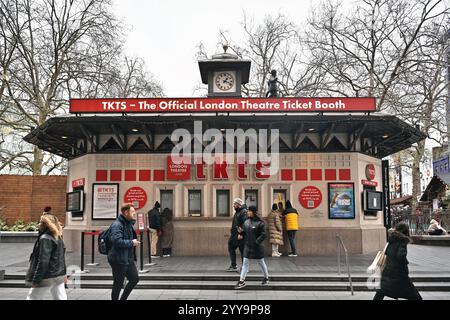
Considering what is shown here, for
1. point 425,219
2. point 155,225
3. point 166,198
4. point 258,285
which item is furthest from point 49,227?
point 425,219

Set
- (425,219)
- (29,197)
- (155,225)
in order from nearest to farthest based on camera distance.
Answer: (155,225), (425,219), (29,197)

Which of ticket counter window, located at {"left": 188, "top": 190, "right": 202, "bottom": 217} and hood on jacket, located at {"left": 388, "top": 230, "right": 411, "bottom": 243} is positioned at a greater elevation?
ticket counter window, located at {"left": 188, "top": 190, "right": 202, "bottom": 217}

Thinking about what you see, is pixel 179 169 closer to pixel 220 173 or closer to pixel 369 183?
pixel 220 173

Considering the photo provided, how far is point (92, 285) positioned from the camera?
10805 mm

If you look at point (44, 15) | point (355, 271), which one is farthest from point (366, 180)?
point (44, 15)

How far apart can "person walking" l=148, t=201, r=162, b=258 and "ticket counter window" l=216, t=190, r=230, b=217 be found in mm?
2238

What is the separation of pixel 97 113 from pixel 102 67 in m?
14.7

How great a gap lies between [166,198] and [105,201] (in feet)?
6.99

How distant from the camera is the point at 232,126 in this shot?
15734mm

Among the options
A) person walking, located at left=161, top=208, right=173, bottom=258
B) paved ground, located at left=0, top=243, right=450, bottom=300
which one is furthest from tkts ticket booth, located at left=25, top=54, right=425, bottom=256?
paved ground, located at left=0, top=243, right=450, bottom=300

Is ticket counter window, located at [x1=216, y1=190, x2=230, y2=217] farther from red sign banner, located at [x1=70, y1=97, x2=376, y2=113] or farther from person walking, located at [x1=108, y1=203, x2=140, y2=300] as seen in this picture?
person walking, located at [x1=108, y1=203, x2=140, y2=300]

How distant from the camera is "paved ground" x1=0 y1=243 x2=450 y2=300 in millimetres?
9781

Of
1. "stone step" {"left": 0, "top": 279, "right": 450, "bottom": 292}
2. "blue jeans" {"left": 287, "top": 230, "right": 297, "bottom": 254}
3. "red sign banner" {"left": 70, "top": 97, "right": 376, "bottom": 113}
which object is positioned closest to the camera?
"stone step" {"left": 0, "top": 279, "right": 450, "bottom": 292}

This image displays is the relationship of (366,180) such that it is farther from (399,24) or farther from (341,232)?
(399,24)
